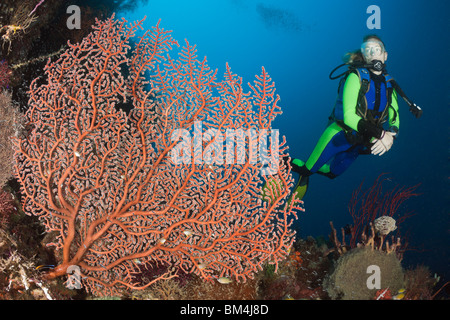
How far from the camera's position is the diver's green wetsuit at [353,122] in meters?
4.91

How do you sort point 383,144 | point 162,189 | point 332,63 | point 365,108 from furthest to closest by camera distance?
point 332,63 → point 365,108 → point 383,144 → point 162,189

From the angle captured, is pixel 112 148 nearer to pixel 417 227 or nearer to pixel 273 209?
pixel 273 209

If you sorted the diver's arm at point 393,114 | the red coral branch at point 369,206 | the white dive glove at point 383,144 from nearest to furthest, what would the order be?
the white dive glove at point 383,144 → the diver's arm at point 393,114 → the red coral branch at point 369,206

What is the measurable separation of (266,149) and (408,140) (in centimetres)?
7130

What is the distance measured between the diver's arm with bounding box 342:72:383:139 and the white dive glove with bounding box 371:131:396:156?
0.31 ft

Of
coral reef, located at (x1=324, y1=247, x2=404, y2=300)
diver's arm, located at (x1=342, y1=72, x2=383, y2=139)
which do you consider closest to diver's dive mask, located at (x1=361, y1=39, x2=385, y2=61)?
diver's arm, located at (x1=342, y1=72, x2=383, y2=139)

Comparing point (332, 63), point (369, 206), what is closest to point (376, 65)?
point (369, 206)

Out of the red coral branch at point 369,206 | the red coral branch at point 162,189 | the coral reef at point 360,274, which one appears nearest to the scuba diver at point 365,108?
the red coral branch at point 369,206

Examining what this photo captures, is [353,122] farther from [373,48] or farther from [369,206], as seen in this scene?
[369,206]

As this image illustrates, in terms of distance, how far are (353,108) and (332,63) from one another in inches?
3647

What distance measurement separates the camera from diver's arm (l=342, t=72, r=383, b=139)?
473 cm

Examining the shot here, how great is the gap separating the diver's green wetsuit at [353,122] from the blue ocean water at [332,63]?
1245 inches

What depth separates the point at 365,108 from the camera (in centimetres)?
524

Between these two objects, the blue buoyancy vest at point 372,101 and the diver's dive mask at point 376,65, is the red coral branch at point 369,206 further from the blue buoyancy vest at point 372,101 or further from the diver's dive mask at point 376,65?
the diver's dive mask at point 376,65
